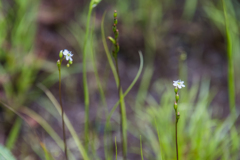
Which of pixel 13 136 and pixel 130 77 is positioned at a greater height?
pixel 130 77

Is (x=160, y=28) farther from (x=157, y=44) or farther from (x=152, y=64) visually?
(x=152, y=64)

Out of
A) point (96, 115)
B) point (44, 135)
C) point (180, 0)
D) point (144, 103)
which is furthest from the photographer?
point (180, 0)

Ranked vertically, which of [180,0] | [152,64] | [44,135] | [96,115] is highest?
[180,0]

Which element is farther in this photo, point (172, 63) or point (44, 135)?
point (172, 63)

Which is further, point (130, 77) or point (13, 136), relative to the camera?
point (130, 77)

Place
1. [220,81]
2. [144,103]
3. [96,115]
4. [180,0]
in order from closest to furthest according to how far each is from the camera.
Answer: [96,115]
[144,103]
[220,81]
[180,0]

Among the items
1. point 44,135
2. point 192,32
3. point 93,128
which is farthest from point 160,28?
point 44,135

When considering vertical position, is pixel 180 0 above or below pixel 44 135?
above
